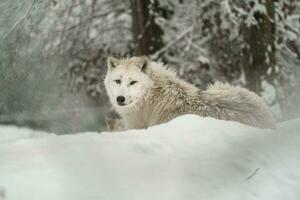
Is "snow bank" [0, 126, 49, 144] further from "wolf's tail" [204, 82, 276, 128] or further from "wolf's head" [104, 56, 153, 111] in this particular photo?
"wolf's tail" [204, 82, 276, 128]

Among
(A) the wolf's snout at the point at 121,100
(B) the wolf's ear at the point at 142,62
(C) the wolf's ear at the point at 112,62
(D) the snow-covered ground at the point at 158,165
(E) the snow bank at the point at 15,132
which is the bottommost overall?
(E) the snow bank at the point at 15,132

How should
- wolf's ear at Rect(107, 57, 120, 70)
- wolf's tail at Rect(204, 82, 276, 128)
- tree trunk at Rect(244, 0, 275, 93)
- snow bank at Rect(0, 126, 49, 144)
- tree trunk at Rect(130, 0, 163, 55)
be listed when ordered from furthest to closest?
tree trunk at Rect(244, 0, 275, 93) < tree trunk at Rect(130, 0, 163, 55) < snow bank at Rect(0, 126, 49, 144) < wolf's ear at Rect(107, 57, 120, 70) < wolf's tail at Rect(204, 82, 276, 128)

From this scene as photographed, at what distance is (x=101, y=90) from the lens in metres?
11.8

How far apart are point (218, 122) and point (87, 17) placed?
7673 mm

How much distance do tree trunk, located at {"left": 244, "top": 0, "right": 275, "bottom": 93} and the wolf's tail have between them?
4.85m

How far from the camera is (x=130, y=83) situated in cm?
660

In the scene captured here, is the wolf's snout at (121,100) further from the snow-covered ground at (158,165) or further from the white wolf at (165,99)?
the snow-covered ground at (158,165)

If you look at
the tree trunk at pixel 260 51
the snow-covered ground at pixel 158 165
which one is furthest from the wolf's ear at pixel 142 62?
the tree trunk at pixel 260 51

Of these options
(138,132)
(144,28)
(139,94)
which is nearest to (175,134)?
(138,132)

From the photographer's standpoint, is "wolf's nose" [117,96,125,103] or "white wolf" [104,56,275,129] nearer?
"white wolf" [104,56,275,129]

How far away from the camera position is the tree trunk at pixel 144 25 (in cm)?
1083

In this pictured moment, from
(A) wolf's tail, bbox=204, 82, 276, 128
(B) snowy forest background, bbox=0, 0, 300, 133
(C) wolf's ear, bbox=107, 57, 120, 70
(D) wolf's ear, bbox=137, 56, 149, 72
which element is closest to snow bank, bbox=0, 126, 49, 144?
(B) snowy forest background, bbox=0, 0, 300, 133

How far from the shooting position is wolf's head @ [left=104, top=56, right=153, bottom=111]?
652cm

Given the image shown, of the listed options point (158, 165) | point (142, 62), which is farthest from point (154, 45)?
point (158, 165)
